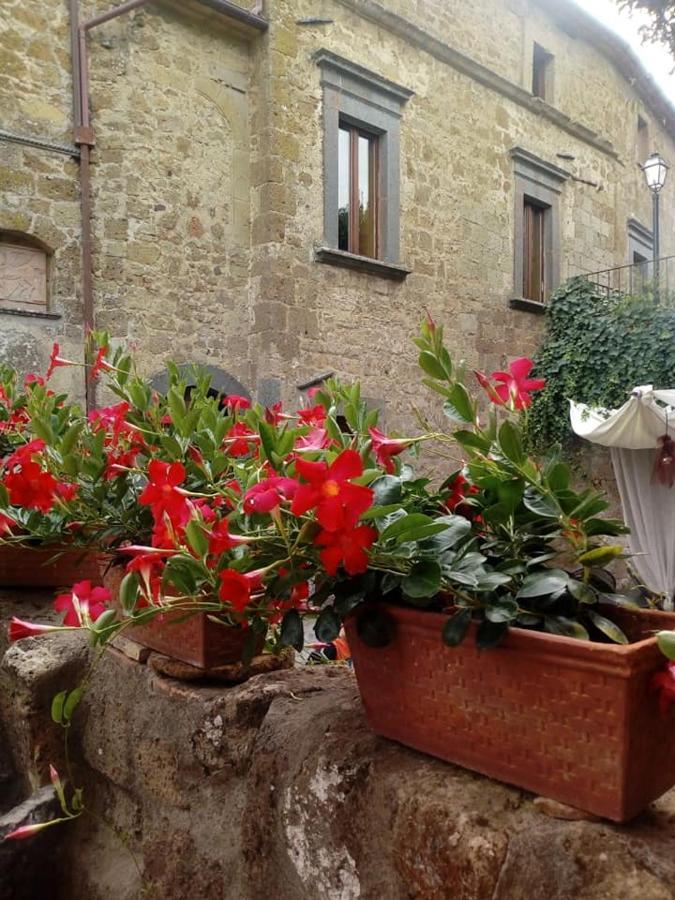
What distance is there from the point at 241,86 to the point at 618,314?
552 centimetres

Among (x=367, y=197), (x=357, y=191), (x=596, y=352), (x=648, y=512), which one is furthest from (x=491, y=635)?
(x=596, y=352)

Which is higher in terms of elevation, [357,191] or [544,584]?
[357,191]

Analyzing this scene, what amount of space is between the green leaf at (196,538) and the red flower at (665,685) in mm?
478

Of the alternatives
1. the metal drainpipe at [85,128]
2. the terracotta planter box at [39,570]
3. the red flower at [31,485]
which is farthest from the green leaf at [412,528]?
the metal drainpipe at [85,128]

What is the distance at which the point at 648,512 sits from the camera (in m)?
8.58

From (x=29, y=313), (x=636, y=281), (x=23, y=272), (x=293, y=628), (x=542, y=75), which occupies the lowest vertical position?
(x=293, y=628)

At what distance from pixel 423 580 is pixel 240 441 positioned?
583mm

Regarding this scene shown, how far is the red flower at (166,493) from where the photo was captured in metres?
0.89

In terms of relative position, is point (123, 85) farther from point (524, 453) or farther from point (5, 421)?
point (524, 453)

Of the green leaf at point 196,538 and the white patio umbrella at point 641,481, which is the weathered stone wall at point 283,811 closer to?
the green leaf at point 196,538

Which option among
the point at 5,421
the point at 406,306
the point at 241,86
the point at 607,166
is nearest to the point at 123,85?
the point at 241,86

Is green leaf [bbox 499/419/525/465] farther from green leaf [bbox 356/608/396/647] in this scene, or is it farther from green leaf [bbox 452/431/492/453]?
green leaf [bbox 356/608/396/647]

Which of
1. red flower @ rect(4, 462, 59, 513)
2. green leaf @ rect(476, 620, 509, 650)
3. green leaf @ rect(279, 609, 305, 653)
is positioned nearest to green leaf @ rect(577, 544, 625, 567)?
green leaf @ rect(476, 620, 509, 650)

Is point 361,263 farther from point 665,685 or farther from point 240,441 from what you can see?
point 665,685
